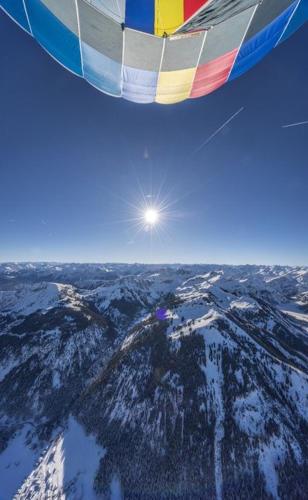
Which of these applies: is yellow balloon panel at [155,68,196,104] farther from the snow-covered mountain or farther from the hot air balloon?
the snow-covered mountain

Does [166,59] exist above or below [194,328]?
above

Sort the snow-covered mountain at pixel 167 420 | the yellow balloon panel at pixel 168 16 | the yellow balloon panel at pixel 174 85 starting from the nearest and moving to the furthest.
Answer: the yellow balloon panel at pixel 168 16
the yellow balloon panel at pixel 174 85
the snow-covered mountain at pixel 167 420

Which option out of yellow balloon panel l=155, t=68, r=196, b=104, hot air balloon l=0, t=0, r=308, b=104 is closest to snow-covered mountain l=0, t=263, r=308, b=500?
yellow balloon panel l=155, t=68, r=196, b=104

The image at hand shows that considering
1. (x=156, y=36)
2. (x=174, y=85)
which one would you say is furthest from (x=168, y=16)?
(x=174, y=85)

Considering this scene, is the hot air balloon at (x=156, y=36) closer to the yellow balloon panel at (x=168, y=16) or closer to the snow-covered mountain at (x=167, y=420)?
the yellow balloon panel at (x=168, y=16)

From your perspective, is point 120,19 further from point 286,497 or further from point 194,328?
point 194,328

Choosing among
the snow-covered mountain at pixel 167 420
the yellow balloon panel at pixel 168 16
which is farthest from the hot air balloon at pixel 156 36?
the snow-covered mountain at pixel 167 420

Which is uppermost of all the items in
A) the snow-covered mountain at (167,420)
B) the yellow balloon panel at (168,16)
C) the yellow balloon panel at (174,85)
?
the yellow balloon panel at (168,16)

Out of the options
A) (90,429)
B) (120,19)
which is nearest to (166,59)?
(120,19)

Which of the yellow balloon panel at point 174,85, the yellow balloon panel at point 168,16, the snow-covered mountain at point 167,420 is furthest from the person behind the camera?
the snow-covered mountain at point 167,420
